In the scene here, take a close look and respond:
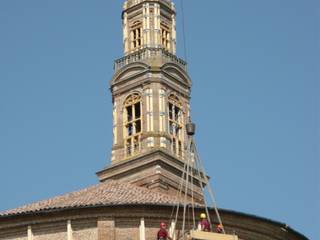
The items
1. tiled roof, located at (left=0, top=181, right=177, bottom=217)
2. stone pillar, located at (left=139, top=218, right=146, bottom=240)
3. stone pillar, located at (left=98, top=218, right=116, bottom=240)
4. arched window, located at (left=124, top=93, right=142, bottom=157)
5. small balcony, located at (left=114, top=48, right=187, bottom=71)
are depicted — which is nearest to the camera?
stone pillar, located at (left=98, top=218, right=116, bottom=240)

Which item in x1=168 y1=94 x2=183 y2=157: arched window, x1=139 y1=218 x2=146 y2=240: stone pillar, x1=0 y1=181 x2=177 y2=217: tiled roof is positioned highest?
x1=168 y1=94 x2=183 y2=157: arched window

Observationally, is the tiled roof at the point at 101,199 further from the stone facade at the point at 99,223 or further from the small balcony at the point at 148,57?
the small balcony at the point at 148,57

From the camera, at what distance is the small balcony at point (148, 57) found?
70812 millimetres

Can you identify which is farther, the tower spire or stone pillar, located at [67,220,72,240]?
the tower spire

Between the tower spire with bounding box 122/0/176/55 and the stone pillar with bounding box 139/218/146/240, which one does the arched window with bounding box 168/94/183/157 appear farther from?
the stone pillar with bounding box 139/218/146/240

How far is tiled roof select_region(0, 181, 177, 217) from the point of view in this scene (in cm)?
4851

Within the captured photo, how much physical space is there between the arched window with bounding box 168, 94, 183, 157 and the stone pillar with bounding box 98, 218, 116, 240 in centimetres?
2116

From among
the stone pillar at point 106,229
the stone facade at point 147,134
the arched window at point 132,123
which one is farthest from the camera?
the arched window at point 132,123

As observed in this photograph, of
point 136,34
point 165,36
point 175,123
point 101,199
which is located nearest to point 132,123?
point 175,123

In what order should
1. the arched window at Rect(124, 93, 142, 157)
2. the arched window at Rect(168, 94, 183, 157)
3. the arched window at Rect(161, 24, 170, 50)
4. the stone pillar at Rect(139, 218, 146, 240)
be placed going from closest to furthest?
the stone pillar at Rect(139, 218, 146, 240) → the arched window at Rect(124, 93, 142, 157) → the arched window at Rect(168, 94, 183, 157) → the arched window at Rect(161, 24, 170, 50)

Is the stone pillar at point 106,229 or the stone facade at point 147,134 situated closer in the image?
the stone pillar at point 106,229

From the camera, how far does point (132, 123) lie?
2751 inches

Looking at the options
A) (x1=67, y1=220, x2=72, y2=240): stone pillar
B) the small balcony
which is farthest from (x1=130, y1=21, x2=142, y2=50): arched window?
(x1=67, y1=220, x2=72, y2=240): stone pillar

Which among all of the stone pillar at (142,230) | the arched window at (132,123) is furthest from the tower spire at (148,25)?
the stone pillar at (142,230)
